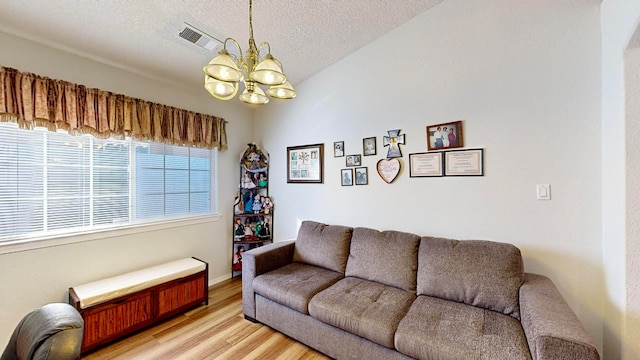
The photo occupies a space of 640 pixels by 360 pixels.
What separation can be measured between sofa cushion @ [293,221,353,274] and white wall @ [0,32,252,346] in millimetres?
1301

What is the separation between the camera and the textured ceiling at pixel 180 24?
1807 millimetres

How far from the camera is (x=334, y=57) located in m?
2.88

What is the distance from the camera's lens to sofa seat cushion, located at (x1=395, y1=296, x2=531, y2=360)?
1341 mm

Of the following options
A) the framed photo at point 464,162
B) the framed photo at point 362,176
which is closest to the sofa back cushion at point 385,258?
the framed photo at point 362,176

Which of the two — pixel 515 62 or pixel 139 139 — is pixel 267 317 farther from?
pixel 515 62

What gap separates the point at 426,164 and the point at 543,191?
0.87 metres

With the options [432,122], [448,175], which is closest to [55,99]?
[432,122]

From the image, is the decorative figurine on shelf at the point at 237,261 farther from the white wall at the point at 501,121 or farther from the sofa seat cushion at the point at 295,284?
the white wall at the point at 501,121

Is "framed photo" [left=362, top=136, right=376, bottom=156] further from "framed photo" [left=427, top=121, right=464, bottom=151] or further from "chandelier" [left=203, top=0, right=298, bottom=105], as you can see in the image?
"chandelier" [left=203, top=0, right=298, bottom=105]

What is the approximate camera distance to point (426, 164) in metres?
2.38

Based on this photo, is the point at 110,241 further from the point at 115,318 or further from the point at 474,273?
the point at 474,273

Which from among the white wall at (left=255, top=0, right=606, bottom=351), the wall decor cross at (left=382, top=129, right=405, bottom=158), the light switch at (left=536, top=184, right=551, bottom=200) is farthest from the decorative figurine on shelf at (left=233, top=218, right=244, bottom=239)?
the light switch at (left=536, top=184, right=551, bottom=200)

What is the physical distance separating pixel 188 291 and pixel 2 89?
216 centimetres

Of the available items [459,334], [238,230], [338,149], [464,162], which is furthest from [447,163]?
[238,230]
